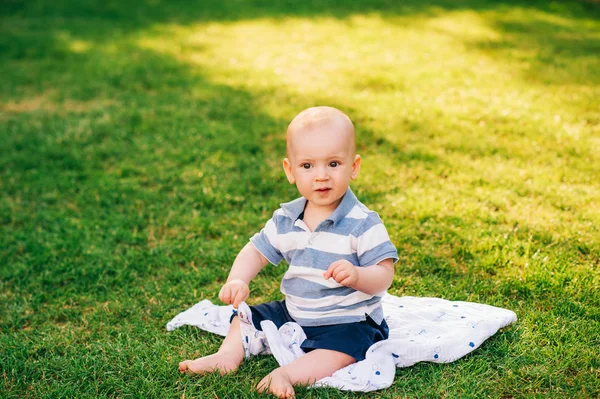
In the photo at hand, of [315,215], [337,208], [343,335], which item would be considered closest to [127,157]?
[315,215]

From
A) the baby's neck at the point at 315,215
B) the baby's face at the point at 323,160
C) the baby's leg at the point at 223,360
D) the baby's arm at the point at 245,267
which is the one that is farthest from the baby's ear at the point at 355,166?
the baby's leg at the point at 223,360

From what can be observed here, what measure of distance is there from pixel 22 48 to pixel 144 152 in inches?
176

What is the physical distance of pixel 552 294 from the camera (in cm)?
288

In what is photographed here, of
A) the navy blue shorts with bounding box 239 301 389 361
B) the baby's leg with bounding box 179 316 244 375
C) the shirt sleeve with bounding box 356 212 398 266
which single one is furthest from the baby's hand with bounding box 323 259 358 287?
the baby's leg with bounding box 179 316 244 375

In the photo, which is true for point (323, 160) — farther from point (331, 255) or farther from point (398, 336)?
point (398, 336)

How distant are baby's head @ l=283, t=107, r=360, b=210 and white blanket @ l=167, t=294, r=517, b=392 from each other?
0.60m

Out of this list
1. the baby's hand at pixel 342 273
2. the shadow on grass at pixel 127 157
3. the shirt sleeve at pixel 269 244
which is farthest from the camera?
the shadow on grass at pixel 127 157

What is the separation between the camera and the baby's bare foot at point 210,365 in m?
2.47

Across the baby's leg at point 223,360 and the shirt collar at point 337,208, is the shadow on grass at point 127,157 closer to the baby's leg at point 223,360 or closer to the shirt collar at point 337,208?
the baby's leg at point 223,360

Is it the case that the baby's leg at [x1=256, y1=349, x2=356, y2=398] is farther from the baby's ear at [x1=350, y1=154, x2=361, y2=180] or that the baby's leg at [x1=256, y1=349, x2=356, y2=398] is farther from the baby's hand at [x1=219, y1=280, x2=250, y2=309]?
the baby's ear at [x1=350, y1=154, x2=361, y2=180]

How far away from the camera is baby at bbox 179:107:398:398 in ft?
7.88

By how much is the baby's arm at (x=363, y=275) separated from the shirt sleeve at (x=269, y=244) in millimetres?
383

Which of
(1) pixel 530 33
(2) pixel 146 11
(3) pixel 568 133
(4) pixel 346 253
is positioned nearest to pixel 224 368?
(4) pixel 346 253

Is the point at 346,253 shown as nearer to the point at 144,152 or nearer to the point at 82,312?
the point at 82,312
